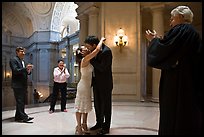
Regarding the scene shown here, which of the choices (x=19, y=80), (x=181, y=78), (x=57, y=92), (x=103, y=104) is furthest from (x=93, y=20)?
(x=181, y=78)

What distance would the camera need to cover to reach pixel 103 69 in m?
3.57

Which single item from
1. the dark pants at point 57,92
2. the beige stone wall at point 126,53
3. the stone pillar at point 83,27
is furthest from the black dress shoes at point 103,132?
the stone pillar at point 83,27

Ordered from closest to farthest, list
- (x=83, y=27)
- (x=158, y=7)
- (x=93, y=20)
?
(x=158, y=7) < (x=93, y=20) < (x=83, y=27)

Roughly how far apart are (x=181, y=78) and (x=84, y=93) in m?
1.71

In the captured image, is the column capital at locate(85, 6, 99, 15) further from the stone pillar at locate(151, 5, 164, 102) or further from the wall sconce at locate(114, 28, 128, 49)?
the stone pillar at locate(151, 5, 164, 102)

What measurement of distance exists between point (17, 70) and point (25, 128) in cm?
125

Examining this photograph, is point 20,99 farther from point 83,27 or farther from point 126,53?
point 83,27

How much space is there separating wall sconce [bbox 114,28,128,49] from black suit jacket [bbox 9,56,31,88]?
440cm

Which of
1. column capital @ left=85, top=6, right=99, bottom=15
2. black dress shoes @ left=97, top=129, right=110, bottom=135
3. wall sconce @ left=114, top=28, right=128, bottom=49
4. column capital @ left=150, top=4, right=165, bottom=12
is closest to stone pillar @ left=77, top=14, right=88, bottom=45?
column capital @ left=85, top=6, right=99, bottom=15

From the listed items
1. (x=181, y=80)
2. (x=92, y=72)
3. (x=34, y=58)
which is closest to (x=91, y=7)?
(x=92, y=72)

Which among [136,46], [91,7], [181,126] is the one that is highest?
[91,7]

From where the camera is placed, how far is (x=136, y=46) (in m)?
8.53

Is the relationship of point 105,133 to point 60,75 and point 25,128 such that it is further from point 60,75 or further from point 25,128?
point 60,75

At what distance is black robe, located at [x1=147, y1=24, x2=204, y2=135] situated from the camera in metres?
2.28
